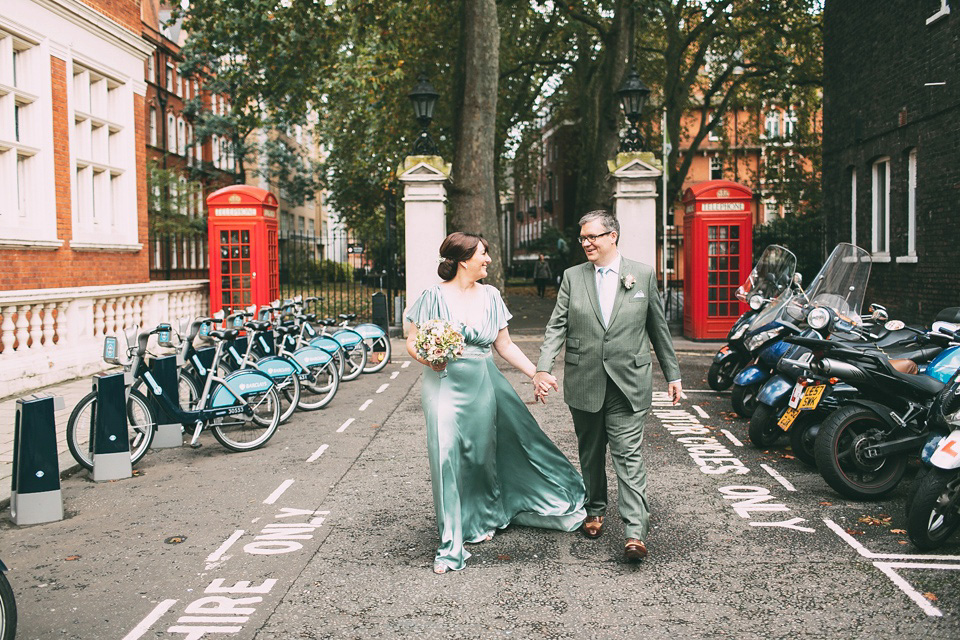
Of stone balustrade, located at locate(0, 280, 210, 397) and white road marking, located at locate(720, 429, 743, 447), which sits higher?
stone balustrade, located at locate(0, 280, 210, 397)

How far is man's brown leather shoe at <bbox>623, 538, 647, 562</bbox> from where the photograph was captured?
16.8 ft

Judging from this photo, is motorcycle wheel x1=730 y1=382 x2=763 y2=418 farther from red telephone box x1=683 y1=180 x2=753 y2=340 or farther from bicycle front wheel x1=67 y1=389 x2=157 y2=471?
red telephone box x1=683 y1=180 x2=753 y2=340

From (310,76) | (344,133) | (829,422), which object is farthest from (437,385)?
(344,133)

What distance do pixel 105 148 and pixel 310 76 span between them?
7227 millimetres

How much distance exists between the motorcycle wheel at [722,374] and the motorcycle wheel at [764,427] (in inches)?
112

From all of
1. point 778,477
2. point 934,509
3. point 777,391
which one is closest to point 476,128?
point 777,391

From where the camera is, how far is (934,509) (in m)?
5.27

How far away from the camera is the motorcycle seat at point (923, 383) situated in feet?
21.1

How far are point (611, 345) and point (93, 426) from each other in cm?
459

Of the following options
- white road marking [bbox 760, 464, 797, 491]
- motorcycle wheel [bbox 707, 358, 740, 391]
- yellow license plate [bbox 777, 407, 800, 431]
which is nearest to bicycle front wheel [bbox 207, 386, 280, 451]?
white road marking [bbox 760, 464, 797, 491]

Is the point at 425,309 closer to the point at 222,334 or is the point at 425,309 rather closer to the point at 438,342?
the point at 438,342

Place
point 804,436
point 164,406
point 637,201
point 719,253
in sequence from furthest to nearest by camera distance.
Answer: point 719,253, point 637,201, point 164,406, point 804,436

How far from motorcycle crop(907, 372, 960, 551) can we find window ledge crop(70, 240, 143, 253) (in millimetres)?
13573

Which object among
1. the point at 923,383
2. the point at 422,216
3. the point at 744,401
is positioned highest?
the point at 422,216
